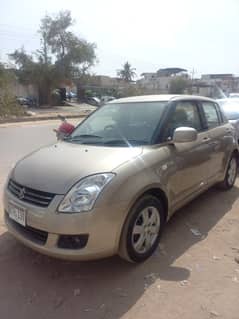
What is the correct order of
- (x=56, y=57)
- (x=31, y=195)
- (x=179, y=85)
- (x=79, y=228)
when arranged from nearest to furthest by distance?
(x=79, y=228) → (x=31, y=195) → (x=56, y=57) → (x=179, y=85)

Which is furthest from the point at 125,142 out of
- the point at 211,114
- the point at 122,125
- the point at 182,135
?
the point at 211,114

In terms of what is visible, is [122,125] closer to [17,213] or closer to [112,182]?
[112,182]

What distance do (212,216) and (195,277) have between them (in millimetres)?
1510

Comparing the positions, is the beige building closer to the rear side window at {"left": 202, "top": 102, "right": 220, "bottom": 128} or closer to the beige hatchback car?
the rear side window at {"left": 202, "top": 102, "right": 220, "bottom": 128}

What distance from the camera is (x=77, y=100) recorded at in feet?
159

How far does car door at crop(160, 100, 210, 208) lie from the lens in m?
3.56

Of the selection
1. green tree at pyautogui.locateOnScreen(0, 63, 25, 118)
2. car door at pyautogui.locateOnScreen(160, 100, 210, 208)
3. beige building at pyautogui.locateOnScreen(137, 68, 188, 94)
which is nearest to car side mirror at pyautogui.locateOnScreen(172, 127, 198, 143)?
car door at pyautogui.locateOnScreen(160, 100, 210, 208)

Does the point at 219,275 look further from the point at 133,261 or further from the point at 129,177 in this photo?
the point at 129,177

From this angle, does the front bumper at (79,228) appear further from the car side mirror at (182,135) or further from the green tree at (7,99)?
the green tree at (7,99)

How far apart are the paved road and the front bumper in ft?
1.07

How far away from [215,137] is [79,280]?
2848 millimetres

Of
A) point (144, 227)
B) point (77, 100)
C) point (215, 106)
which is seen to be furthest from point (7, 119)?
point (77, 100)

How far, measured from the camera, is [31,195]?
2.86 meters

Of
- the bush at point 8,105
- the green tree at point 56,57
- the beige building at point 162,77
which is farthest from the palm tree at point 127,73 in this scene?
the bush at point 8,105
